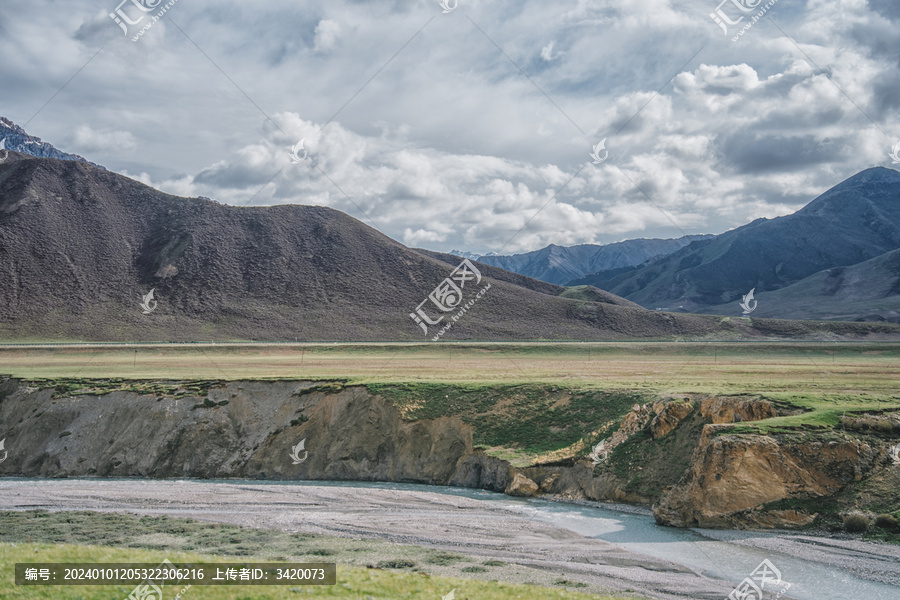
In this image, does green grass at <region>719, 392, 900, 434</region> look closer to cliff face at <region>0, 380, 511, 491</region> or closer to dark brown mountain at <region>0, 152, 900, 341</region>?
cliff face at <region>0, 380, 511, 491</region>

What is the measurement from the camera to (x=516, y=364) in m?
64.2

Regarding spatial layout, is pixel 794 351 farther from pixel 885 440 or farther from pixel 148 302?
pixel 148 302

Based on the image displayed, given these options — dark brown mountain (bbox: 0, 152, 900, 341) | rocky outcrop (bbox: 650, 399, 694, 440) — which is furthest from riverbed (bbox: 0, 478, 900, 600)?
dark brown mountain (bbox: 0, 152, 900, 341)

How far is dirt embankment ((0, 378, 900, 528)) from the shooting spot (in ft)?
72.9

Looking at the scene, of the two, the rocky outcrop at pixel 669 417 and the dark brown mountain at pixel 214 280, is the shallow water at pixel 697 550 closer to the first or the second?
the rocky outcrop at pixel 669 417

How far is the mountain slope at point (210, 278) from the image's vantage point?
126m

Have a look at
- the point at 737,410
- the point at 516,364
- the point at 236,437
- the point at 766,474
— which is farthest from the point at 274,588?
the point at 516,364

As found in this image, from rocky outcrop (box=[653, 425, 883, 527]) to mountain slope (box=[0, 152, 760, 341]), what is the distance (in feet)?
335

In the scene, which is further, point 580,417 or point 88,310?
point 88,310

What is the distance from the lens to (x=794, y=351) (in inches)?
3066

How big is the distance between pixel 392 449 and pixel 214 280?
127 meters

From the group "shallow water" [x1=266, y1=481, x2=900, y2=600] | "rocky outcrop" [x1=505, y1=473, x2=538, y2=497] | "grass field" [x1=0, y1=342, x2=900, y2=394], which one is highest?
"grass field" [x1=0, y1=342, x2=900, y2=394]

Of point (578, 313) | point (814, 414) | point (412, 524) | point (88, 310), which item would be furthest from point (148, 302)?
point (814, 414)

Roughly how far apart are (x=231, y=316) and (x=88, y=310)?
2807cm
